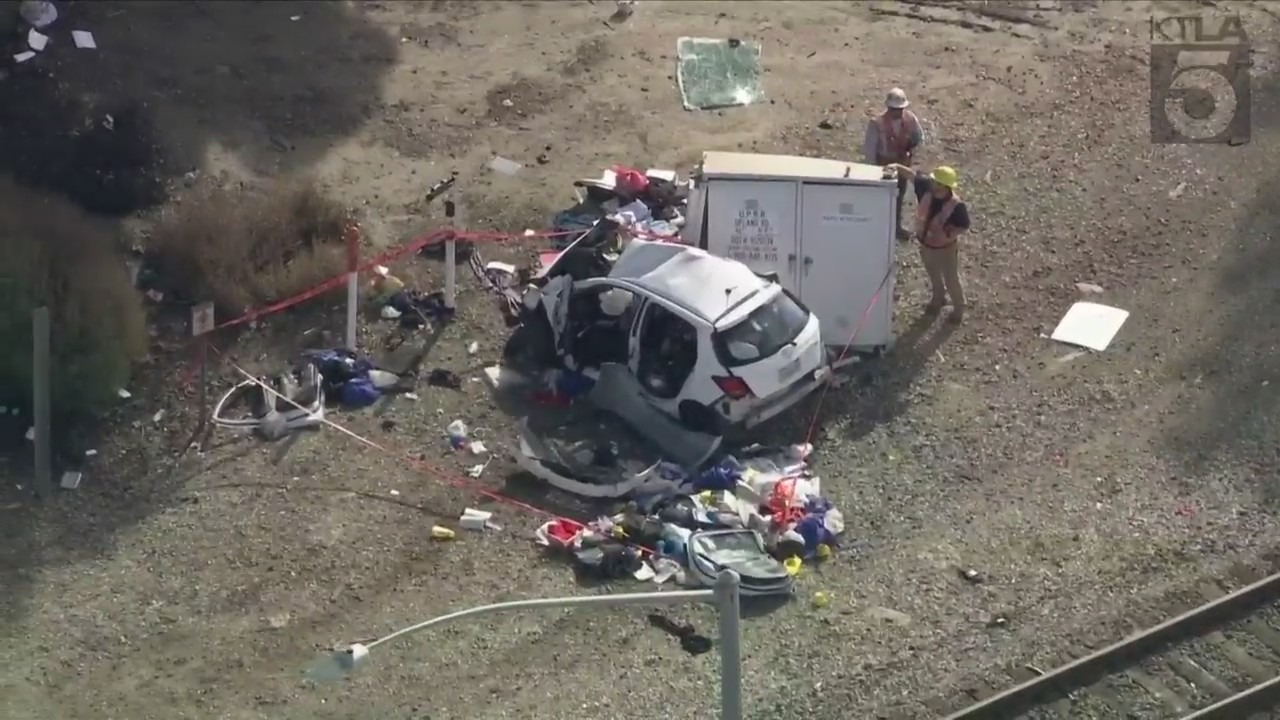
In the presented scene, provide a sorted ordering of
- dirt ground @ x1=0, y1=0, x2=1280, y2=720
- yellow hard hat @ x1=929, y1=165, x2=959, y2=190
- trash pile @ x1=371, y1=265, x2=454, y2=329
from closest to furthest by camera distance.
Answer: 1. dirt ground @ x1=0, y1=0, x2=1280, y2=720
2. yellow hard hat @ x1=929, y1=165, x2=959, y2=190
3. trash pile @ x1=371, y1=265, x2=454, y2=329

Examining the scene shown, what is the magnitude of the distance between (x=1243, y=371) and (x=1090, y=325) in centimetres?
161

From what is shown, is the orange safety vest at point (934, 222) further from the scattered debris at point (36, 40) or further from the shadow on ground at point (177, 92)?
the scattered debris at point (36, 40)

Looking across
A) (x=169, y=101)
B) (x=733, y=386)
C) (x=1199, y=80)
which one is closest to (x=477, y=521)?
(x=733, y=386)

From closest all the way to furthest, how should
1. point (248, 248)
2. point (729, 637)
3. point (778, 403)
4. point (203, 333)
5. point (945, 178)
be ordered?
point (729, 637)
point (778, 403)
point (945, 178)
point (203, 333)
point (248, 248)

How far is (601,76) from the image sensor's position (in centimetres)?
2327

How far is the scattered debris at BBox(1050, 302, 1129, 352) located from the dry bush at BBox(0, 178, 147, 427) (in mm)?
9325

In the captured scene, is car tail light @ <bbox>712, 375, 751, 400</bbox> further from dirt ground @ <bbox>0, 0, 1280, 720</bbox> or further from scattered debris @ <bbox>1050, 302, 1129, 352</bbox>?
scattered debris @ <bbox>1050, 302, 1129, 352</bbox>

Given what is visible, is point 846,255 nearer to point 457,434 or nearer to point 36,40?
→ point 457,434

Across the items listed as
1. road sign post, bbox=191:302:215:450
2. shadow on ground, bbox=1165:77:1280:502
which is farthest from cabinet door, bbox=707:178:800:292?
road sign post, bbox=191:302:215:450

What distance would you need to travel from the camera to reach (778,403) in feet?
53.6

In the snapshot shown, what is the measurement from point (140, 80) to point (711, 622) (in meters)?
12.4

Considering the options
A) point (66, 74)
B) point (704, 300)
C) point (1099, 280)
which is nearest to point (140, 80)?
point (66, 74)

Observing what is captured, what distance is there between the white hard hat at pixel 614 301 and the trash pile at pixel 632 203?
210 centimetres

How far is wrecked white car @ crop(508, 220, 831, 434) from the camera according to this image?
16.0 m
